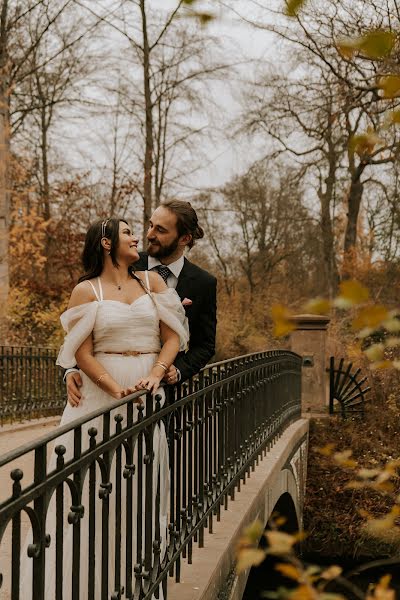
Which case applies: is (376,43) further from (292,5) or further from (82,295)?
(82,295)

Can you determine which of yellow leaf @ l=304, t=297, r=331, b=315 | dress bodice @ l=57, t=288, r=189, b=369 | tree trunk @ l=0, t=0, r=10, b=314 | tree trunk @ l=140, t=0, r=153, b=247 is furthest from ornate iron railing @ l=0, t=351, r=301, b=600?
tree trunk @ l=140, t=0, r=153, b=247

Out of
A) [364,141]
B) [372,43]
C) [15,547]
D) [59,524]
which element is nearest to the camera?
[372,43]

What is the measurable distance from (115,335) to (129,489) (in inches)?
30.6

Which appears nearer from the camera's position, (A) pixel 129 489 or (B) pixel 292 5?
(B) pixel 292 5

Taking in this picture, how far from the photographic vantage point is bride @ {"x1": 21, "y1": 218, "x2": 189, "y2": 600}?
3.70 m

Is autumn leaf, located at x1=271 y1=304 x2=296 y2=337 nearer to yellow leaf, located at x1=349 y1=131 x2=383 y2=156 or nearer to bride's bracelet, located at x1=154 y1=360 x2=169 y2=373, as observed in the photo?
yellow leaf, located at x1=349 y1=131 x2=383 y2=156

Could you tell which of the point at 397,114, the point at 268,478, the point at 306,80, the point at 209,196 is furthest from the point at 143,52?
the point at 397,114

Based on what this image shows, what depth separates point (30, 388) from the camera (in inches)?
485

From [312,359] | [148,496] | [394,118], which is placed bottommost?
[312,359]

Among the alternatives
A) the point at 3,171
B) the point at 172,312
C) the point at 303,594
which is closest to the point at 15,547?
the point at 303,594

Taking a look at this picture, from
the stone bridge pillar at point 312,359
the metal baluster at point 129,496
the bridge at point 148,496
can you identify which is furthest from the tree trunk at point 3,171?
the metal baluster at point 129,496

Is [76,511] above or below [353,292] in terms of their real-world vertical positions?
below

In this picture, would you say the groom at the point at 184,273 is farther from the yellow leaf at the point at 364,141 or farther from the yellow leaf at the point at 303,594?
the yellow leaf at the point at 303,594

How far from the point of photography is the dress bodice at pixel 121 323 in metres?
3.71
